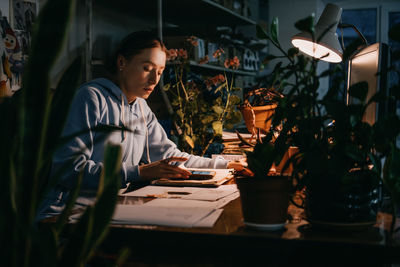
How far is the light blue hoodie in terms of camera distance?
61.9 inches

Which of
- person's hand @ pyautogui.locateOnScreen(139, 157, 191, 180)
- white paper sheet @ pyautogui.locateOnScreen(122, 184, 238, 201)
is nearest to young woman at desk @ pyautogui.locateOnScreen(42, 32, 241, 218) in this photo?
person's hand @ pyautogui.locateOnScreen(139, 157, 191, 180)

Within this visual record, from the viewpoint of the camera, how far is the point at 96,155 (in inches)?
70.7

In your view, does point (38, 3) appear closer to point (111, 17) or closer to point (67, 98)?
point (111, 17)

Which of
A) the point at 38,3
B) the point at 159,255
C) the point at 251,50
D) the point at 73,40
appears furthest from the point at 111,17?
the point at 159,255

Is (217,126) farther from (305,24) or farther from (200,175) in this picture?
(305,24)

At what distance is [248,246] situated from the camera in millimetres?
810

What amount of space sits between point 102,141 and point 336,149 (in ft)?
3.85

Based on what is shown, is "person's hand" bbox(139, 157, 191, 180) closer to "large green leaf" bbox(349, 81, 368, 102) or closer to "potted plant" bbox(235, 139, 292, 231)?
"potted plant" bbox(235, 139, 292, 231)

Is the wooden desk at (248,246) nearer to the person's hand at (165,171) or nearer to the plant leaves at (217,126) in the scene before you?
the person's hand at (165,171)

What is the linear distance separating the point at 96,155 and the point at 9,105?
123 cm

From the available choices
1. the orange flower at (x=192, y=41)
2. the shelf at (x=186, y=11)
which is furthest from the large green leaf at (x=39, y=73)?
the shelf at (x=186, y=11)

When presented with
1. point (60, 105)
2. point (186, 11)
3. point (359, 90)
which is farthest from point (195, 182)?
point (186, 11)

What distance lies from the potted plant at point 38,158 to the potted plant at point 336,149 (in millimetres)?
407

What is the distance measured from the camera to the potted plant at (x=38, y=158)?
21.0 inches
